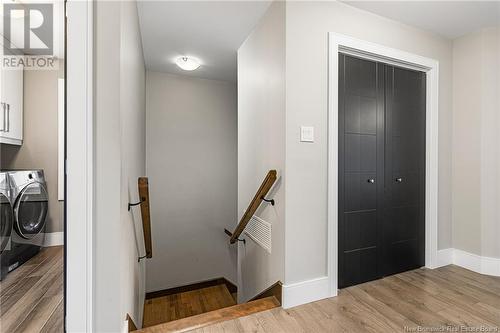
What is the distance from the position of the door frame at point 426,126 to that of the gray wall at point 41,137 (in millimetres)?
1916

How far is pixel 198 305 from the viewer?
10.8 ft

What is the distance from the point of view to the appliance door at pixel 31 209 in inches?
68.0

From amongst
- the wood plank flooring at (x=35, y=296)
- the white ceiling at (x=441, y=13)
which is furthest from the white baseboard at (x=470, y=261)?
the wood plank flooring at (x=35, y=296)

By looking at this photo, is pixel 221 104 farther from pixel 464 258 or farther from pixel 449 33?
pixel 464 258

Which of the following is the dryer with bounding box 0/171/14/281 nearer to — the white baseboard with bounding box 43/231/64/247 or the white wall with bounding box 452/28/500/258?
the white baseboard with bounding box 43/231/64/247

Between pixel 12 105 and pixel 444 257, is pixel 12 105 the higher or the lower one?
the higher one

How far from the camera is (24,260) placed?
1.75 meters

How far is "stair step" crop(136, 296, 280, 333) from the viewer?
150cm

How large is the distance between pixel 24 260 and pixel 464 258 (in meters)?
3.85

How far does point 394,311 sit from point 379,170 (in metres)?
1.10

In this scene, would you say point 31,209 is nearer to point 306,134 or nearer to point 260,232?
point 260,232

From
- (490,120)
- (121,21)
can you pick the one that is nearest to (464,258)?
(490,120)

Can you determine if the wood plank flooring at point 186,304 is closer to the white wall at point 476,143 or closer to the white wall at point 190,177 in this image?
the white wall at point 190,177

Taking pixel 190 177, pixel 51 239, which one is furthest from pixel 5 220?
pixel 190 177
